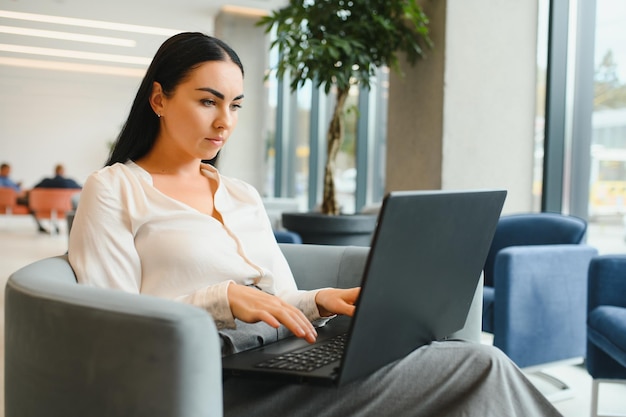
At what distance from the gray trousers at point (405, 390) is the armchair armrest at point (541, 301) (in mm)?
1586

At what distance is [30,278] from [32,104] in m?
7.55

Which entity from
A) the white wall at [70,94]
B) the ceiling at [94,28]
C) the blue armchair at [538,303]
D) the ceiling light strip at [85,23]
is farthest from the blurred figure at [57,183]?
the blue armchair at [538,303]

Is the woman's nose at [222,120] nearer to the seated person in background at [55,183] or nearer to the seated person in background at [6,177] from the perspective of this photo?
the seated person in background at [6,177]

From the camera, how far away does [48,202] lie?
1062 cm

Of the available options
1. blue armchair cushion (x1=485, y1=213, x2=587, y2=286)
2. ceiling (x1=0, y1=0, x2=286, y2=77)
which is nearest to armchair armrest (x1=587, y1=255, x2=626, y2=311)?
blue armchair cushion (x1=485, y1=213, x2=587, y2=286)

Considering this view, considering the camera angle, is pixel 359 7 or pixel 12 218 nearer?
pixel 359 7

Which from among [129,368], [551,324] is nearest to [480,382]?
[129,368]

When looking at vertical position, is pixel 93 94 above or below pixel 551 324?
above

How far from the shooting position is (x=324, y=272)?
6.18ft

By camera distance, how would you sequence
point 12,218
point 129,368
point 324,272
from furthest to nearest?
point 12,218
point 324,272
point 129,368

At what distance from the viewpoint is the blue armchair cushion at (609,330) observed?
2135mm

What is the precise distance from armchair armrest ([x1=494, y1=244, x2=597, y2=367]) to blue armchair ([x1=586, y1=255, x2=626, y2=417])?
1.13 feet

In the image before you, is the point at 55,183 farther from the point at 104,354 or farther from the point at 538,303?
the point at 104,354

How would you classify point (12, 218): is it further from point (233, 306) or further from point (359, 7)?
point (233, 306)
